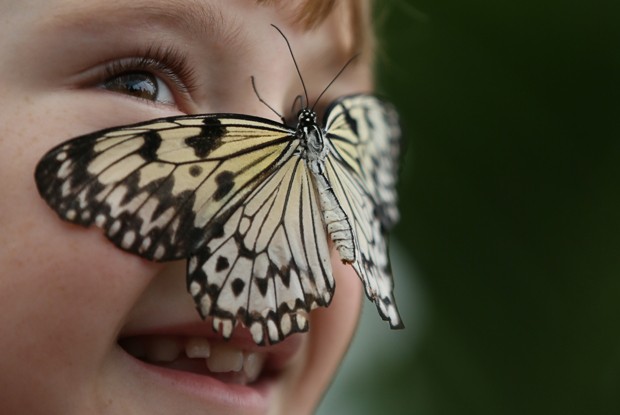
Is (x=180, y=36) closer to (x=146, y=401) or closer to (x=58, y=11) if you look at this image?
(x=58, y=11)

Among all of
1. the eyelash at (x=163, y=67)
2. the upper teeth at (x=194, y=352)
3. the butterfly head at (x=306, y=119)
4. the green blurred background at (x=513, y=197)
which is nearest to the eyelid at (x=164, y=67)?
the eyelash at (x=163, y=67)

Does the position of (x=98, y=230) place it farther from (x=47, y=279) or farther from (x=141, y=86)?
(x=141, y=86)

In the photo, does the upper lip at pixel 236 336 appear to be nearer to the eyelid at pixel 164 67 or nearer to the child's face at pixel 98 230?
the child's face at pixel 98 230

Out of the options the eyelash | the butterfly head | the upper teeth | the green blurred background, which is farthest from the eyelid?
the green blurred background

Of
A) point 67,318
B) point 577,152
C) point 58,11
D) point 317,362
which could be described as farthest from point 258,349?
point 577,152

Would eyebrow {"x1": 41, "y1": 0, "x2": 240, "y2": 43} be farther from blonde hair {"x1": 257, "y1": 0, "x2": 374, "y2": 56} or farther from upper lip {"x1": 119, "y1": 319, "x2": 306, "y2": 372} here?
upper lip {"x1": 119, "y1": 319, "x2": 306, "y2": 372}
